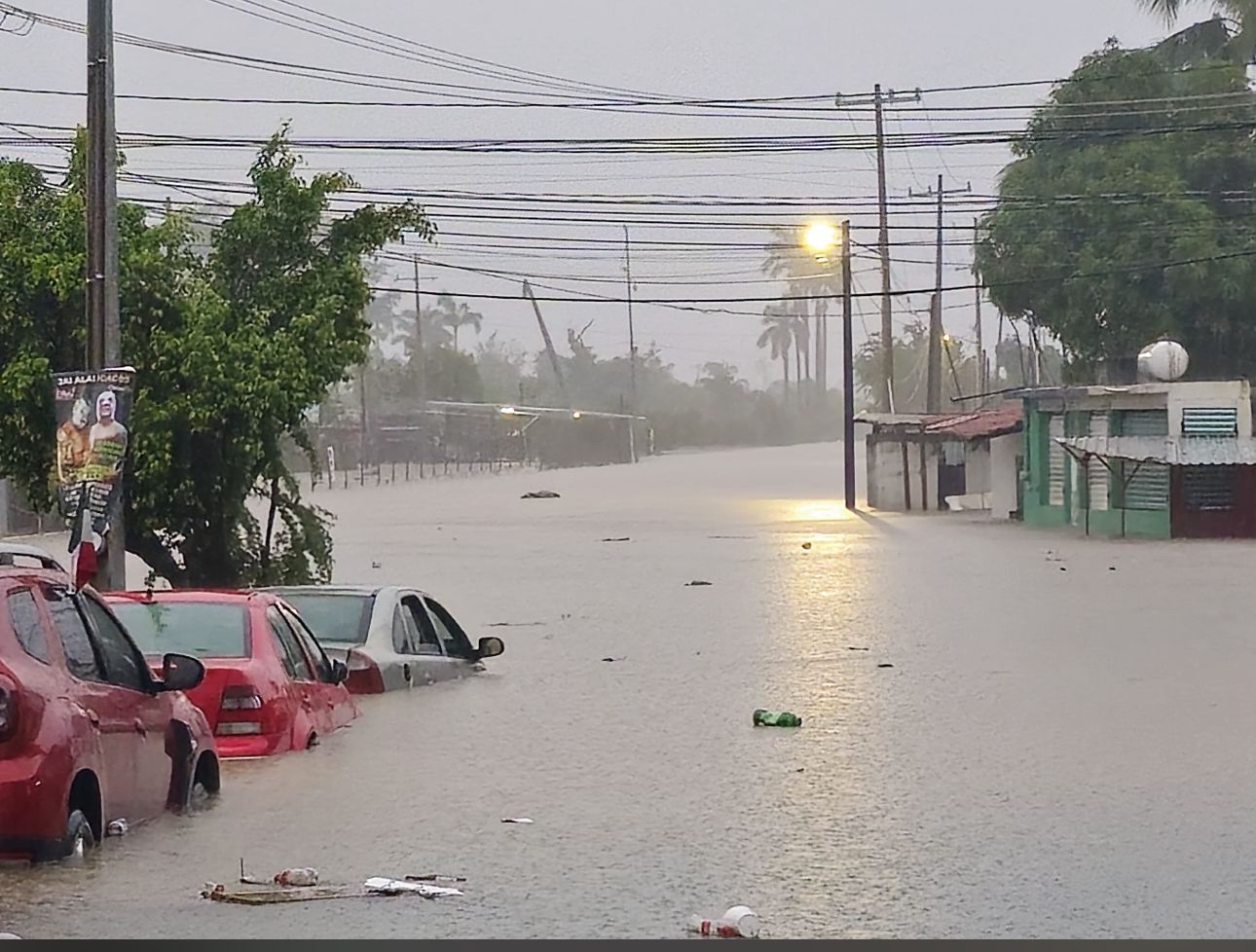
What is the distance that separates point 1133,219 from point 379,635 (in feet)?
133

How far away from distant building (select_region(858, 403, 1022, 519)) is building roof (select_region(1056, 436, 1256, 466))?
9.64 metres

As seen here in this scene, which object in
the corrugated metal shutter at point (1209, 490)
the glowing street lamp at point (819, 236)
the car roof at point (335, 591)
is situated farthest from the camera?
the glowing street lamp at point (819, 236)

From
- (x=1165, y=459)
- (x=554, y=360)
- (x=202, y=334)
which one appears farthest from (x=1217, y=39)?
(x=554, y=360)

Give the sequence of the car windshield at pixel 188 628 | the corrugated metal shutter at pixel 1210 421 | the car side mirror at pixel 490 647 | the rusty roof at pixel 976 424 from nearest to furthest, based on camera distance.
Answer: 1. the car windshield at pixel 188 628
2. the car side mirror at pixel 490 647
3. the corrugated metal shutter at pixel 1210 421
4. the rusty roof at pixel 976 424

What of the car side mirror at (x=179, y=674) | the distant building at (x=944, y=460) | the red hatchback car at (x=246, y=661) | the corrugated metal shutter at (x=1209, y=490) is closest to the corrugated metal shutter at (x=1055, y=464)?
the distant building at (x=944, y=460)

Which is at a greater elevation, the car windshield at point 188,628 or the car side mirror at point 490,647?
the car windshield at point 188,628

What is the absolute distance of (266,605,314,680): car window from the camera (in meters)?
12.6

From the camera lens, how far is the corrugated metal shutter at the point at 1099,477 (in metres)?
45.0

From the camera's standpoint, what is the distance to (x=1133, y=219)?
52.8m

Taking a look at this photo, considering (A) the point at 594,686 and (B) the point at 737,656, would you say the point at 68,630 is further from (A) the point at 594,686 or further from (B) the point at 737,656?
(B) the point at 737,656

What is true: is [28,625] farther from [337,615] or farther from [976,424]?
[976,424]

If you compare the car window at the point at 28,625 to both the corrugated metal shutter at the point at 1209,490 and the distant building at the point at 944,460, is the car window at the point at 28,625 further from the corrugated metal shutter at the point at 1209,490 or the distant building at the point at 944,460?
the distant building at the point at 944,460

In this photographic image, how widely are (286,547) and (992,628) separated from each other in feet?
26.5

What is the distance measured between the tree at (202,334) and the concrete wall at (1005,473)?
34.1m
